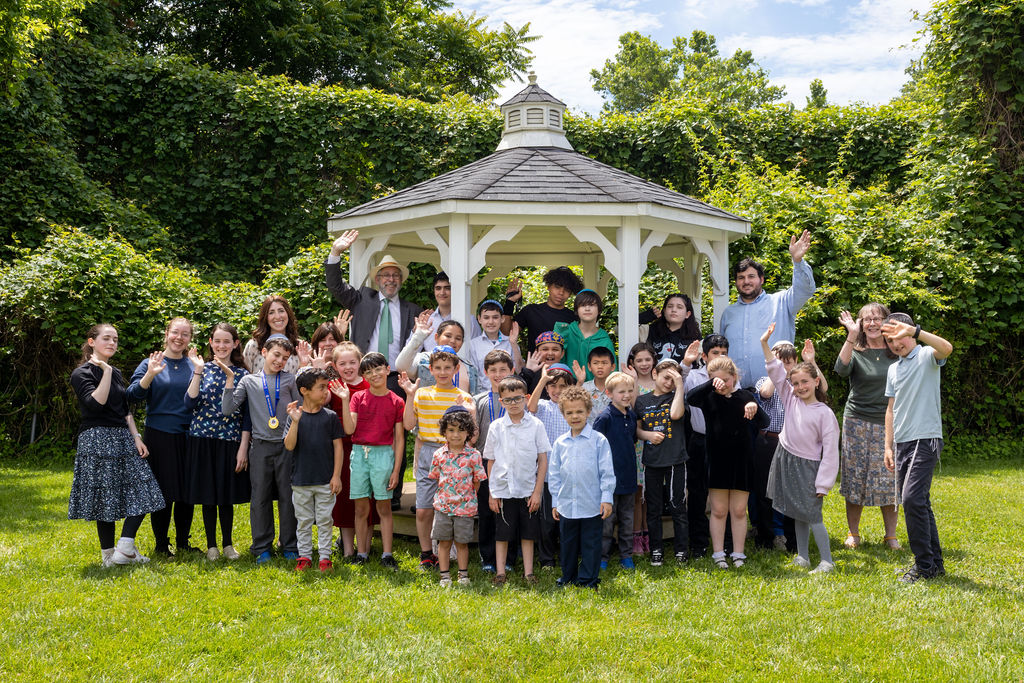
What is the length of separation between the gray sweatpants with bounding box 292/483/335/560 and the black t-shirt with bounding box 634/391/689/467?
230 cm

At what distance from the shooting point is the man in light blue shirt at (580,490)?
5023mm

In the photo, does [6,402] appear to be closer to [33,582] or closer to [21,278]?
[21,278]

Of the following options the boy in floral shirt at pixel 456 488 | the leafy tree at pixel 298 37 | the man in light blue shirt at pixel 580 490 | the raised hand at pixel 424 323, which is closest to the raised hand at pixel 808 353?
the man in light blue shirt at pixel 580 490

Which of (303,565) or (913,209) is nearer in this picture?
(303,565)

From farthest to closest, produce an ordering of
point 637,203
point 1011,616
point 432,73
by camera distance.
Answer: point 432,73 < point 637,203 < point 1011,616

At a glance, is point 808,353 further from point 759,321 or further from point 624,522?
point 624,522

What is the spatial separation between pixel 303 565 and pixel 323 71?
Result: 56.6 ft

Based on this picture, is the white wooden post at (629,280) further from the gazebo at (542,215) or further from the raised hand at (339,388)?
the raised hand at (339,388)

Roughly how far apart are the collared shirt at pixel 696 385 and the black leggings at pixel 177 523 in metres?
3.84

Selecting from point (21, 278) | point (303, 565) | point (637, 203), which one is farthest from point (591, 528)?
point (21, 278)

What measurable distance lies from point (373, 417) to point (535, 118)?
14.6ft

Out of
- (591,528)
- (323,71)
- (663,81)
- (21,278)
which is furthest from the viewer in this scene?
(663,81)

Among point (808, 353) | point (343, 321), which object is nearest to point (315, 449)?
point (343, 321)

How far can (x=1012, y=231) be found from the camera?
10797 millimetres
